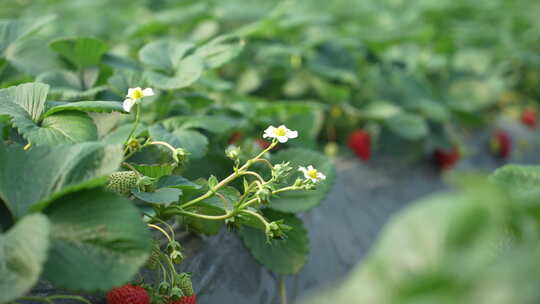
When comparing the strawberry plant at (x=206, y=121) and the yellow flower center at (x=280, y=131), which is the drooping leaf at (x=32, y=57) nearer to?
the strawberry plant at (x=206, y=121)

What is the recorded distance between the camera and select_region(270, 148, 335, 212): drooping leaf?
124 centimetres

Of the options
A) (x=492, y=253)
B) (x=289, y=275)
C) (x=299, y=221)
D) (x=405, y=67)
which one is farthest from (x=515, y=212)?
(x=405, y=67)

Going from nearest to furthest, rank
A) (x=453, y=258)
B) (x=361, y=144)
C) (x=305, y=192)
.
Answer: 1. (x=453, y=258)
2. (x=305, y=192)
3. (x=361, y=144)

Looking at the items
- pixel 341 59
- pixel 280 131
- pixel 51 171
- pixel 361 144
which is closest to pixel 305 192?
pixel 280 131

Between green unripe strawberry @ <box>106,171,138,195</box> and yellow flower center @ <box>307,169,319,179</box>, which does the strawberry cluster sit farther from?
yellow flower center @ <box>307,169,319,179</box>

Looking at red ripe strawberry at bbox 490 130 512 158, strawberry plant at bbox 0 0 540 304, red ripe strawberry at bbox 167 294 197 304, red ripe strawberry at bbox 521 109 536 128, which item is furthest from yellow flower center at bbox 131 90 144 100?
red ripe strawberry at bbox 521 109 536 128

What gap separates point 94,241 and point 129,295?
16 centimetres

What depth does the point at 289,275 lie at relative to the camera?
1.36 meters

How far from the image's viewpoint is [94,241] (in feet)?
2.57

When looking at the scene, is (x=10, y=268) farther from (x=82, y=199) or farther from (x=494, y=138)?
(x=494, y=138)

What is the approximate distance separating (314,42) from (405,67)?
0.57 metres

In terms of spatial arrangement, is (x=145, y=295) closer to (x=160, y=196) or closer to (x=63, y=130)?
(x=160, y=196)

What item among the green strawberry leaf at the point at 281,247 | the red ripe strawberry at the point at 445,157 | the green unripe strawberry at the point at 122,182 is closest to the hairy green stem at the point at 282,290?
the green strawberry leaf at the point at 281,247

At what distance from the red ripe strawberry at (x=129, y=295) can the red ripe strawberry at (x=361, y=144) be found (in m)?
1.34
